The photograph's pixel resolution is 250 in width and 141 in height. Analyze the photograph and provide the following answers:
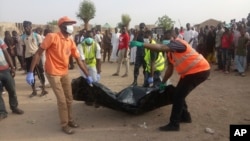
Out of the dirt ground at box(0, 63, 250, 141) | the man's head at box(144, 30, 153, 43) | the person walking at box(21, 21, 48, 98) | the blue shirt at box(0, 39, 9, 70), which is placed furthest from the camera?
the man's head at box(144, 30, 153, 43)

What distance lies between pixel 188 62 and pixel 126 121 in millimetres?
1645

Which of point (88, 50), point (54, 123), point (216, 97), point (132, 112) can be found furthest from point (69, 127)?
point (216, 97)

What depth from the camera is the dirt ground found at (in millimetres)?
5105

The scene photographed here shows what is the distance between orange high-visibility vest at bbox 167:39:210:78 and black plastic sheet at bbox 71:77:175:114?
0.69 m

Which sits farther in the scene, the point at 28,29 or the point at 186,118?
the point at 28,29

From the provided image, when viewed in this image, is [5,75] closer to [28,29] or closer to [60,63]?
[60,63]

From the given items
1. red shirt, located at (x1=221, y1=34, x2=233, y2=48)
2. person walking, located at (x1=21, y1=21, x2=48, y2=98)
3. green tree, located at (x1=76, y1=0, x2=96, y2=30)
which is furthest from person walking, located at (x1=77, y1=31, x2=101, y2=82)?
green tree, located at (x1=76, y1=0, x2=96, y2=30)

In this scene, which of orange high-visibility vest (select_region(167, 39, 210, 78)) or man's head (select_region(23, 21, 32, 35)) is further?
man's head (select_region(23, 21, 32, 35))

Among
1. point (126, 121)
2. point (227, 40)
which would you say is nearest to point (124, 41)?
point (227, 40)

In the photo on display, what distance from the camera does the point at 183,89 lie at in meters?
5.14

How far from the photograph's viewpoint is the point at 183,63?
16.5 ft

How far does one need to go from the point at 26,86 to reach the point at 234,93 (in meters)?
5.98

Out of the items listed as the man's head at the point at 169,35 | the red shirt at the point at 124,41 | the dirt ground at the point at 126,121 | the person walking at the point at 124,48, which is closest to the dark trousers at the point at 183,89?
the dirt ground at the point at 126,121

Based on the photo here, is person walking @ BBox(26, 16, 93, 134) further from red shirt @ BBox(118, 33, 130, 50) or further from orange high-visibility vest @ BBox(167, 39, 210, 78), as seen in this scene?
red shirt @ BBox(118, 33, 130, 50)
